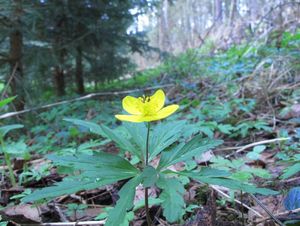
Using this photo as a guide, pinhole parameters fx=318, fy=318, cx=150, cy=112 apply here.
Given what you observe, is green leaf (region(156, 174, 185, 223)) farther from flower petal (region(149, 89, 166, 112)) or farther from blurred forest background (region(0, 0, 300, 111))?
blurred forest background (region(0, 0, 300, 111))

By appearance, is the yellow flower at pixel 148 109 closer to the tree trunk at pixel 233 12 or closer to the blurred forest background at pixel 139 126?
the blurred forest background at pixel 139 126

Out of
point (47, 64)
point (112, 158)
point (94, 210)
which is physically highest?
point (47, 64)

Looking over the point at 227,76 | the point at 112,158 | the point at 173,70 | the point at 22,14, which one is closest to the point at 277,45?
the point at 227,76

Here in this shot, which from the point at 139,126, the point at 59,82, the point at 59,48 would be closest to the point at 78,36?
the point at 59,48

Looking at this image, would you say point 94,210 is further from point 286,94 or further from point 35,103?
point 35,103

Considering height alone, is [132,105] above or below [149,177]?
above

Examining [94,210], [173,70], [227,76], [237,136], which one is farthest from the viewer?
[173,70]

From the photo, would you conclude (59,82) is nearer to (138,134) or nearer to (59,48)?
(59,48)
